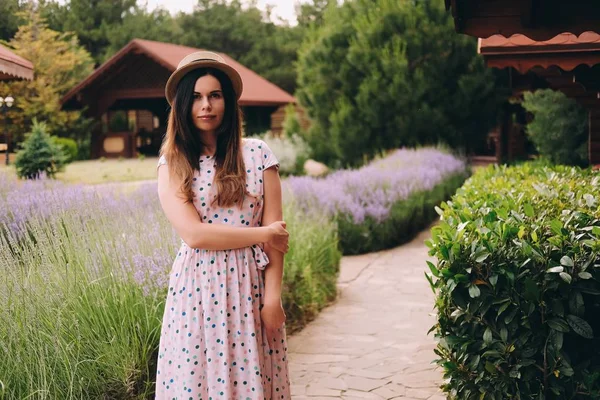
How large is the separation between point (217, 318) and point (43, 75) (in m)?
7.18

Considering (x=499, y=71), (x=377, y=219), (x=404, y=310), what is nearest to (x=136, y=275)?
(x=404, y=310)

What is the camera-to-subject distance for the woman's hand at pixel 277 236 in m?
2.63

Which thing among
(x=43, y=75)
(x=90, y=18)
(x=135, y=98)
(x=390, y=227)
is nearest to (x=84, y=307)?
(x=43, y=75)

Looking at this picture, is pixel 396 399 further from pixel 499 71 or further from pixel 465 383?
pixel 499 71

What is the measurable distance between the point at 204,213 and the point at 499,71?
1694cm

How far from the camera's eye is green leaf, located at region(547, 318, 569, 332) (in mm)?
3170

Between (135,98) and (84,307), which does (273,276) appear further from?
(135,98)

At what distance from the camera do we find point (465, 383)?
3.60 m

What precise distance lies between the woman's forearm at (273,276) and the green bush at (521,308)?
110 cm

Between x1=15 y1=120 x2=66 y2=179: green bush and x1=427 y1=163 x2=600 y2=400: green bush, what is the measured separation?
18.7 feet

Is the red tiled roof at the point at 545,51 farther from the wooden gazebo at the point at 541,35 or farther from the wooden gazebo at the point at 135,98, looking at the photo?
the wooden gazebo at the point at 135,98

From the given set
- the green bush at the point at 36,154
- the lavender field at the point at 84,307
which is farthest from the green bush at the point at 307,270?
the green bush at the point at 36,154

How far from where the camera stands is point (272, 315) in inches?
105

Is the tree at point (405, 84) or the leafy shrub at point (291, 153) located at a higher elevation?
the tree at point (405, 84)
